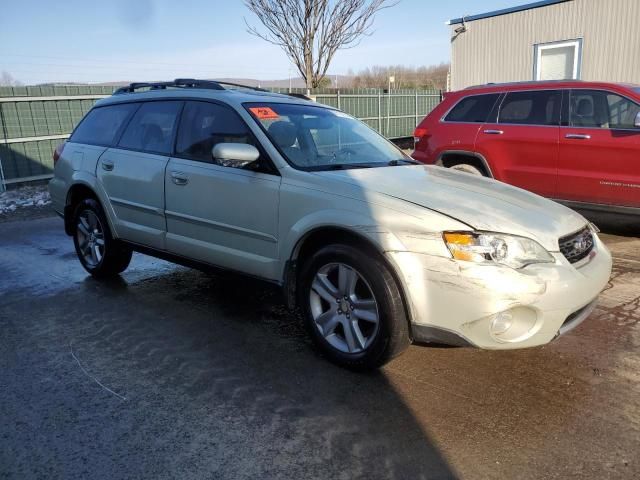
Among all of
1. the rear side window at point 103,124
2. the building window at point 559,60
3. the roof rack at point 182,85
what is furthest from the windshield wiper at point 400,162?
the building window at point 559,60

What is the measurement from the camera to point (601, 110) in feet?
20.1

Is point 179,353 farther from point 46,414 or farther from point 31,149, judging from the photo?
point 31,149

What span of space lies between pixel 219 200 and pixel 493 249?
1.95 metres

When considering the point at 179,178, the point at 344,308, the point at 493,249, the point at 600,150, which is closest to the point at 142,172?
the point at 179,178

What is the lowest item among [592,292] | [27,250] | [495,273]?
[27,250]

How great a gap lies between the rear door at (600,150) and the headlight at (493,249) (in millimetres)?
3551

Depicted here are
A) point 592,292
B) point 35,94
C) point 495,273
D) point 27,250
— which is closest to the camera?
point 495,273

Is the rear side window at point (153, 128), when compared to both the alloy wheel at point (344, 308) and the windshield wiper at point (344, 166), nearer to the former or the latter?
the windshield wiper at point (344, 166)

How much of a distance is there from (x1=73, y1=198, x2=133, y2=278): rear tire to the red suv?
13.6 feet

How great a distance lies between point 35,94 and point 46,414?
10.9m

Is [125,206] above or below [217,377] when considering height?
above

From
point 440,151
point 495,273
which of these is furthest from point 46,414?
point 440,151

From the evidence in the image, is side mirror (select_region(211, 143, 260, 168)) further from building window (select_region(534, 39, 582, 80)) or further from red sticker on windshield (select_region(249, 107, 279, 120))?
building window (select_region(534, 39, 582, 80))

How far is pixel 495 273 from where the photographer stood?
2.82 meters
